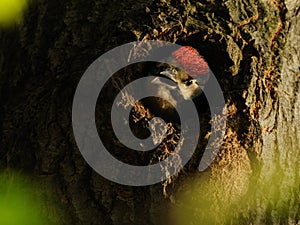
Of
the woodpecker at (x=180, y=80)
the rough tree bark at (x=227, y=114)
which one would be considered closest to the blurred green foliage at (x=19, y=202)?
the rough tree bark at (x=227, y=114)

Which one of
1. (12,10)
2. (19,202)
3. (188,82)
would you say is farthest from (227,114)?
(12,10)

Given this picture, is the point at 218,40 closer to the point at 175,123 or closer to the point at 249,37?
the point at 249,37

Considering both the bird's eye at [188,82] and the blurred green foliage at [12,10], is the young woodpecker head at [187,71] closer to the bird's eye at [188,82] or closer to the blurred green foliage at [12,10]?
the bird's eye at [188,82]

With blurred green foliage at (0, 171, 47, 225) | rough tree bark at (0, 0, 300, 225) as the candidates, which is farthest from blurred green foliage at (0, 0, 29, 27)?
blurred green foliage at (0, 171, 47, 225)

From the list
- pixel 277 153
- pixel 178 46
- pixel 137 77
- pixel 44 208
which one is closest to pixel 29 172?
pixel 44 208

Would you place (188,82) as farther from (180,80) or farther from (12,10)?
(12,10)

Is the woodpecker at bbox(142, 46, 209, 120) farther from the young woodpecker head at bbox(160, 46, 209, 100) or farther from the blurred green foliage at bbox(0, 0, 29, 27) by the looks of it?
the blurred green foliage at bbox(0, 0, 29, 27)
